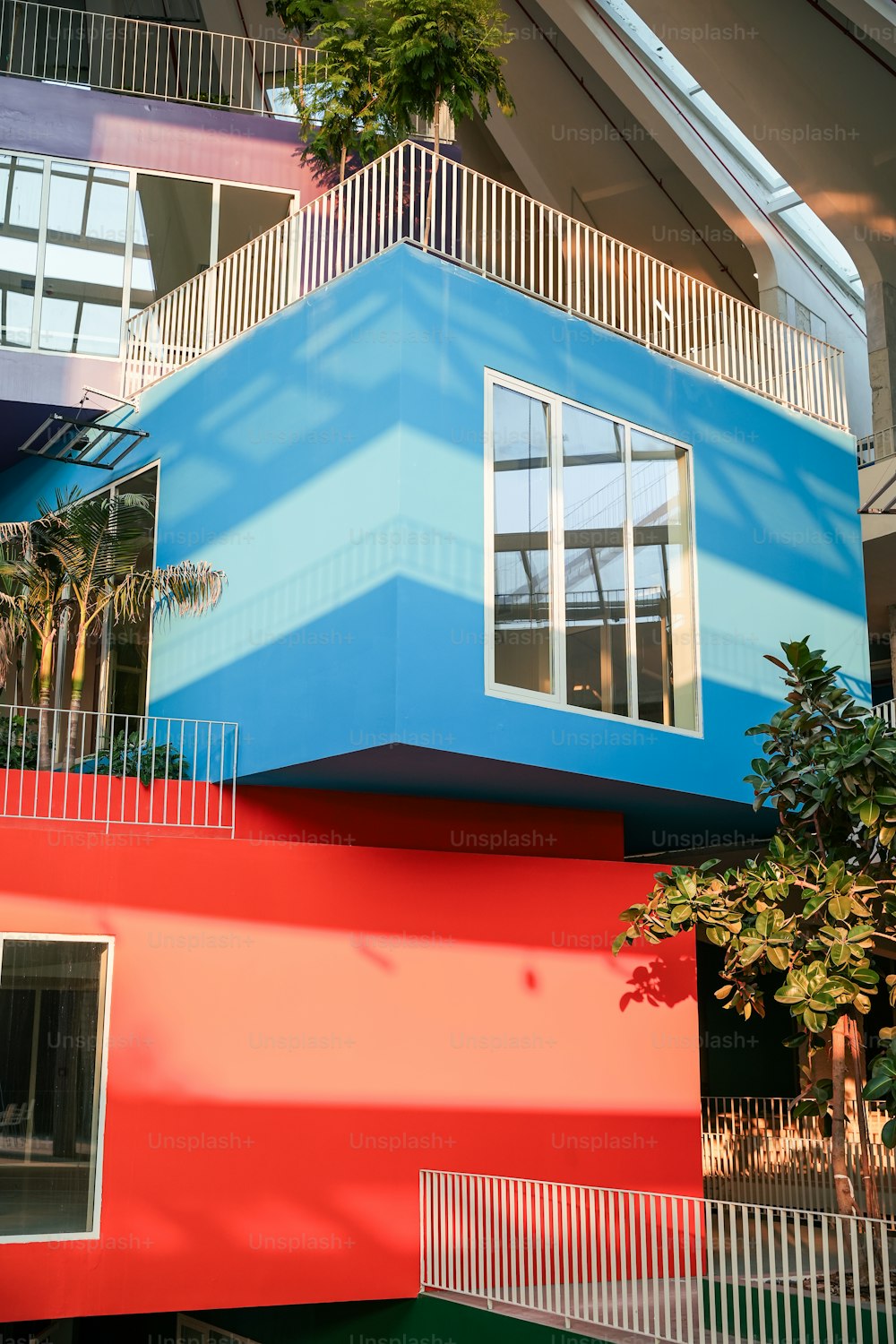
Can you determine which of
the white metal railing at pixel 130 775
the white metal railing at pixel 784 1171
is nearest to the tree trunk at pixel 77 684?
the white metal railing at pixel 130 775

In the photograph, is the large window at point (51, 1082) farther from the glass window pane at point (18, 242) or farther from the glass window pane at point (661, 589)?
the glass window pane at point (18, 242)

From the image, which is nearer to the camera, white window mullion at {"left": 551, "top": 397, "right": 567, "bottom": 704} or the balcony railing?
white window mullion at {"left": 551, "top": 397, "right": 567, "bottom": 704}

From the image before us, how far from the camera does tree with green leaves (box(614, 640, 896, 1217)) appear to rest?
999cm

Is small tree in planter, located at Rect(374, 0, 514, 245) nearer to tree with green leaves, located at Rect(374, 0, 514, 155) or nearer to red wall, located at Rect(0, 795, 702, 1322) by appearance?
tree with green leaves, located at Rect(374, 0, 514, 155)

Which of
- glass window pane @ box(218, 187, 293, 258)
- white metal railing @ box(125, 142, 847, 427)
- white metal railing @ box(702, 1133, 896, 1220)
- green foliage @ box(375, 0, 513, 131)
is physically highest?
green foliage @ box(375, 0, 513, 131)

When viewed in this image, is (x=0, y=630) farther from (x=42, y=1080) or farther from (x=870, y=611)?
(x=870, y=611)

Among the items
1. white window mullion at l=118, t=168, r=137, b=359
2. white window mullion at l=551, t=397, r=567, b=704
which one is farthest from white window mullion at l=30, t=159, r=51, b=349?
white window mullion at l=551, t=397, r=567, b=704

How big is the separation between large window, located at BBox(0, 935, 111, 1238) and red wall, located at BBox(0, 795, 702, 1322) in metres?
0.13

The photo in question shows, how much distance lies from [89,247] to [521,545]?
6.89 meters

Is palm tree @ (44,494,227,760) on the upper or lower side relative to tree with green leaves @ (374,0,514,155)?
lower

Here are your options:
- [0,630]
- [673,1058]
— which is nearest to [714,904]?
[673,1058]

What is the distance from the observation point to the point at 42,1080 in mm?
9367

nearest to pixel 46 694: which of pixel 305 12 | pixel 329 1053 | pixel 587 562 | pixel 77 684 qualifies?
pixel 77 684

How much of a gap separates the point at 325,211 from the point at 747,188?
38.0ft
